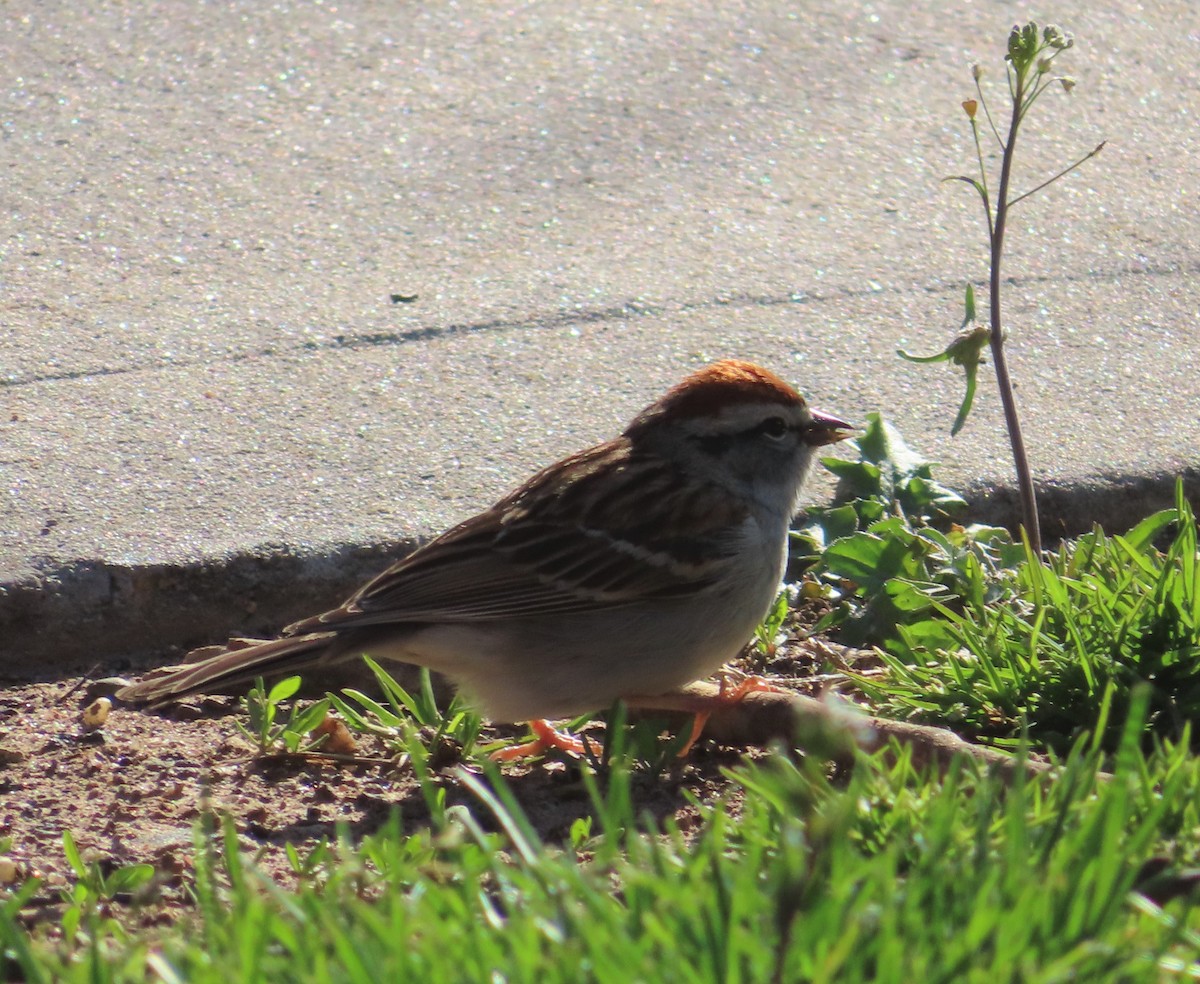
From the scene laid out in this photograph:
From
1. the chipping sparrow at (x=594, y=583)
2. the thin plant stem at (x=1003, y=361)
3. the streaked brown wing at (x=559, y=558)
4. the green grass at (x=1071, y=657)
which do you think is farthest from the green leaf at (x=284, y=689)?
the thin plant stem at (x=1003, y=361)

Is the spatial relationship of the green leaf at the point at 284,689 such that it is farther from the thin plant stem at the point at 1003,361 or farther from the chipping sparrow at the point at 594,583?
the thin plant stem at the point at 1003,361

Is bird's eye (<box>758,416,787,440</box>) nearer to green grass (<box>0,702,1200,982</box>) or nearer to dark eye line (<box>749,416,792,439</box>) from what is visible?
dark eye line (<box>749,416,792,439</box>)

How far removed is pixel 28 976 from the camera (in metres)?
2.41

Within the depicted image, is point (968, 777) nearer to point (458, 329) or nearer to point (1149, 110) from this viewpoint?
point (458, 329)

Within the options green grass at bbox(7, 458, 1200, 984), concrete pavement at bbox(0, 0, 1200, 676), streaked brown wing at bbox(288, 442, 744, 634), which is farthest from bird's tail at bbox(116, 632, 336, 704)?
concrete pavement at bbox(0, 0, 1200, 676)

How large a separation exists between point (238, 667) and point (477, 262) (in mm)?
2852

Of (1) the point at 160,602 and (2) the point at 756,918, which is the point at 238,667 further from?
(2) the point at 756,918

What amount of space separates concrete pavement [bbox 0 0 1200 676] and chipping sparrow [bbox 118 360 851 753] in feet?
1.54

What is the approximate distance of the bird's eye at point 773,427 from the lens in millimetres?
4695

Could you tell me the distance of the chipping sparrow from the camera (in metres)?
4.16

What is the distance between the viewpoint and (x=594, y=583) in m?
4.34

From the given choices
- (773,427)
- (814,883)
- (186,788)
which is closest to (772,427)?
(773,427)

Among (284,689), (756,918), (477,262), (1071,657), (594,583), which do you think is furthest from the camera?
(477,262)

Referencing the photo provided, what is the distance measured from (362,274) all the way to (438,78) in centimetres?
189
